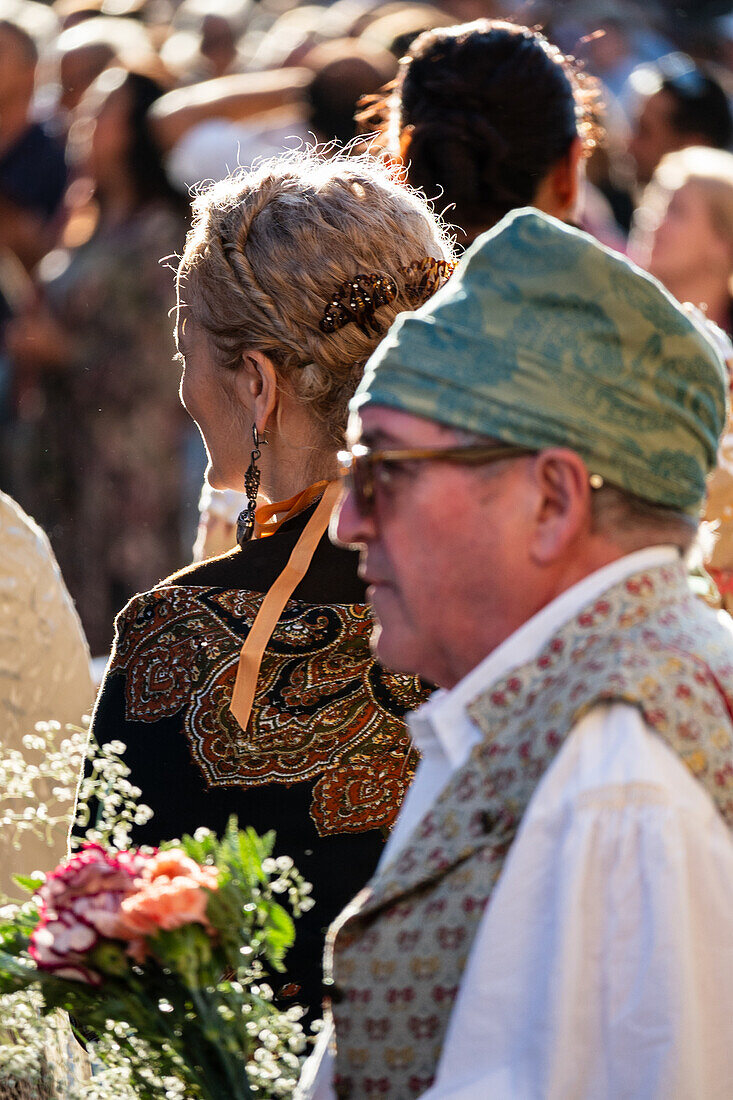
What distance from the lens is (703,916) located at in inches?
48.3

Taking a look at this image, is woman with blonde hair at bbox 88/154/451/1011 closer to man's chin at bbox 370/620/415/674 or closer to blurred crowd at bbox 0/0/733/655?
man's chin at bbox 370/620/415/674

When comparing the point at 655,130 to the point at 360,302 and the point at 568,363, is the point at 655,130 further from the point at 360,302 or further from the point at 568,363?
the point at 568,363

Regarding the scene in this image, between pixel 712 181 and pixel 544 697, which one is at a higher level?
pixel 544 697

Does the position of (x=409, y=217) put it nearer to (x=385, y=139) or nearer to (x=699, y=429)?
(x=699, y=429)

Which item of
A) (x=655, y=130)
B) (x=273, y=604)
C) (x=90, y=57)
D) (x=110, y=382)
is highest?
(x=273, y=604)

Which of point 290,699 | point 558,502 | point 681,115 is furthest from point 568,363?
point 681,115

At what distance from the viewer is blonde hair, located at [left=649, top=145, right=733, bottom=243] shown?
463cm

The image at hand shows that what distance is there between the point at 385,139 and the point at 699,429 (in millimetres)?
2126

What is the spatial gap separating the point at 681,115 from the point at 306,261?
4.77 meters

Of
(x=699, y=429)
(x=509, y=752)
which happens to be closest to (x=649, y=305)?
(x=699, y=429)

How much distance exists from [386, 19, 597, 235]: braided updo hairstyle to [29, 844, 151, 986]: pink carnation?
6.78 feet

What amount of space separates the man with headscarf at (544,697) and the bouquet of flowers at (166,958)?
0.09m

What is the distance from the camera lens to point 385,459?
1473mm

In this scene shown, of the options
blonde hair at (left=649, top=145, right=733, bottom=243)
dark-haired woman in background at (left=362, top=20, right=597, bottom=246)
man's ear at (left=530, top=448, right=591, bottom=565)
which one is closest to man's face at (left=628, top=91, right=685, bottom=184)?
blonde hair at (left=649, top=145, right=733, bottom=243)
